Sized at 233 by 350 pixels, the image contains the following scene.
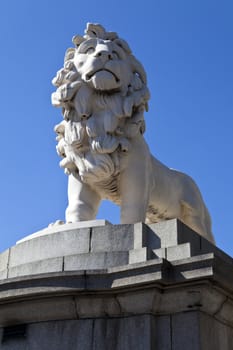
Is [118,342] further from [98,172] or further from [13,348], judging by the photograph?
[98,172]

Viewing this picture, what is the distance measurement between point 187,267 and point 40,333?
167cm

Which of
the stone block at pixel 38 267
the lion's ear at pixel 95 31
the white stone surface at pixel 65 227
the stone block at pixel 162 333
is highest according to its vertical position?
the lion's ear at pixel 95 31

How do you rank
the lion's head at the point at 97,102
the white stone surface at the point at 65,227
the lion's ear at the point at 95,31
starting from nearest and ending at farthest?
the white stone surface at the point at 65,227 → the lion's head at the point at 97,102 → the lion's ear at the point at 95,31

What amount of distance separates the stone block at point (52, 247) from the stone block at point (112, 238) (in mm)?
104

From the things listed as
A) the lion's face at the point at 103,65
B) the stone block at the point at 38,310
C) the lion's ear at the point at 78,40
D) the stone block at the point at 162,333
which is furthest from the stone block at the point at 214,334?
the lion's ear at the point at 78,40

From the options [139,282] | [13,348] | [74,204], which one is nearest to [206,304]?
[139,282]

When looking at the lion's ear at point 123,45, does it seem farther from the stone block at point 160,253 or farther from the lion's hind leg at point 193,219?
the stone block at point 160,253

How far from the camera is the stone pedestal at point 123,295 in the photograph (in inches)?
211

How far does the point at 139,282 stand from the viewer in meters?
5.38

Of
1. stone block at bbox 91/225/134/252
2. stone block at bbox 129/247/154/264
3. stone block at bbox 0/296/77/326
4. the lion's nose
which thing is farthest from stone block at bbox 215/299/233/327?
the lion's nose

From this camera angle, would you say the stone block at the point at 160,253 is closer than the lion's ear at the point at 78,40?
Yes

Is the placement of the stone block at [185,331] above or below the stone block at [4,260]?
below

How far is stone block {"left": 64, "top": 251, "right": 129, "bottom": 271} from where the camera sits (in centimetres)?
595

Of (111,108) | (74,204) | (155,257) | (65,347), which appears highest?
(111,108)
